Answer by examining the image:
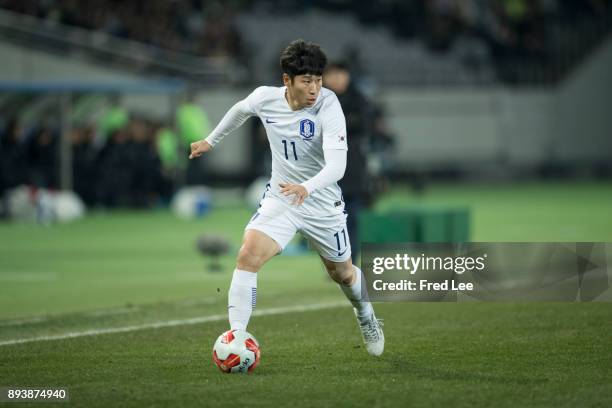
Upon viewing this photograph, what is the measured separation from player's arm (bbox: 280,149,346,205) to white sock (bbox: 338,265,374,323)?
0.94m

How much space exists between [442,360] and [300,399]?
1737 millimetres

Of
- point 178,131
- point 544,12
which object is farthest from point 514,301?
point 544,12

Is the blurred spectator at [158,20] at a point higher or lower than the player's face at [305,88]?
higher

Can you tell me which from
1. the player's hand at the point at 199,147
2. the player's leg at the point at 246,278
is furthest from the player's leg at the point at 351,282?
the player's hand at the point at 199,147

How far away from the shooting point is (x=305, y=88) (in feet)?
27.1

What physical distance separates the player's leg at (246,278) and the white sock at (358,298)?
2.58 feet

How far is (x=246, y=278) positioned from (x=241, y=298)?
13 cm

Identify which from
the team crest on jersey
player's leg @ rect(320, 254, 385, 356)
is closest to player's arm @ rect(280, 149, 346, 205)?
the team crest on jersey

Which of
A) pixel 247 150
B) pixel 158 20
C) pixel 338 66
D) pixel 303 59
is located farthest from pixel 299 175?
pixel 247 150

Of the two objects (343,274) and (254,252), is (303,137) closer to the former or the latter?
(254,252)

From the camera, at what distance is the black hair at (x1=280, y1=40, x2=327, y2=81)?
8219 millimetres

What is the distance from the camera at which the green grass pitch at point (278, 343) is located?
24.3 ft

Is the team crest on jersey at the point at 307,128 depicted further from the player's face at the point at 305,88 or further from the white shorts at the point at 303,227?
the white shorts at the point at 303,227

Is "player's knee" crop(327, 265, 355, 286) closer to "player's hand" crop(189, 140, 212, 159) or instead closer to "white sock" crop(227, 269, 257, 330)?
"white sock" crop(227, 269, 257, 330)
